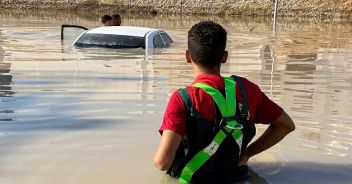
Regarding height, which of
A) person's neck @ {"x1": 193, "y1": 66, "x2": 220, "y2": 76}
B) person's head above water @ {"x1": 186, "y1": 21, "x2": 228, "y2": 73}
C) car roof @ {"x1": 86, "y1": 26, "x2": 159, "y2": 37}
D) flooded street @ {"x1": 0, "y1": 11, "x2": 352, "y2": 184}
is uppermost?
person's head above water @ {"x1": 186, "y1": 21, "x2": 228, "y2": 73}

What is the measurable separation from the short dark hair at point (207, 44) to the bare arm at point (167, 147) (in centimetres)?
48

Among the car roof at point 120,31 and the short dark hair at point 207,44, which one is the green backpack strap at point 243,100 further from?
the car roof at point 120,31

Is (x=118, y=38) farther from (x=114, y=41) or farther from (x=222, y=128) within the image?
(x=222, y=128)

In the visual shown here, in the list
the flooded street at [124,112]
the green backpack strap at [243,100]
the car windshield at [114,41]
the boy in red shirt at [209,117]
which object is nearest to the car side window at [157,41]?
the flooded street at [124,112]

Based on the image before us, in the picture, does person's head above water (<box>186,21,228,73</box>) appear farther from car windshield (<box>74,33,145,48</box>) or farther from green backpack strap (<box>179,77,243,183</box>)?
car windshield (<box>74,33,145,48</box>)

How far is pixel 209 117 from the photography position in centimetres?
348

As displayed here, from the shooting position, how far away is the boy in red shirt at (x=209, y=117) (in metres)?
3.41

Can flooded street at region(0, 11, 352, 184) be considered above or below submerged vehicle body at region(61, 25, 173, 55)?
below

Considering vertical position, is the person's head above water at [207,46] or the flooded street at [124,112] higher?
the person's head above water at [207,46]

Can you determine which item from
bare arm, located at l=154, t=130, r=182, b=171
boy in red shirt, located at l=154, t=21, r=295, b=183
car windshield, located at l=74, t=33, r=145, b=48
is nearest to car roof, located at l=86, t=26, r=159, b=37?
car windshield, located at l=74, t=33, r=145, b=48

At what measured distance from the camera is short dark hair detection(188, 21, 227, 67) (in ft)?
11.2

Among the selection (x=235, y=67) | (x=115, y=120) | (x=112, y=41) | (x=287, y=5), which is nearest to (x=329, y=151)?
(x=115, y=120)

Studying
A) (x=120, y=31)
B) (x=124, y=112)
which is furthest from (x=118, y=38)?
(x=124, y=112)

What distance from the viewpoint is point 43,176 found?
4359 millimetres
